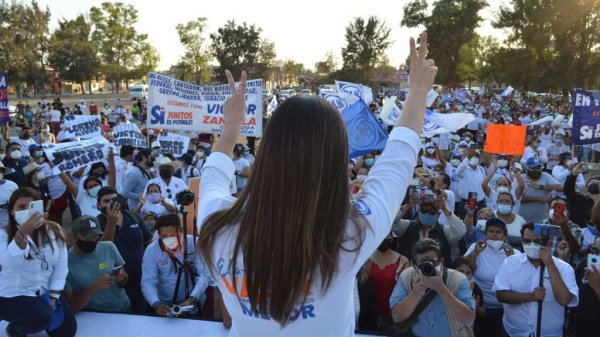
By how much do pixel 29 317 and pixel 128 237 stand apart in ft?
6.21

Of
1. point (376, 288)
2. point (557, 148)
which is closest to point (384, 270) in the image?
point (376, 288)

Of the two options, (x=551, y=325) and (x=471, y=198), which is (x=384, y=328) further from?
(x=471, y=198)

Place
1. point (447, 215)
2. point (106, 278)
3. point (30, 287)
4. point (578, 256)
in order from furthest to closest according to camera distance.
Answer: point (447, 215), point (578, 256), point (106, 278), point (30, 287)

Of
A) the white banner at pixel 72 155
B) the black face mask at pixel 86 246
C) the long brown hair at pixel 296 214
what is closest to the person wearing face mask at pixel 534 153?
the white banner at pixel 72 155

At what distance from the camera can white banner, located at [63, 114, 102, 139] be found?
11.1 metres

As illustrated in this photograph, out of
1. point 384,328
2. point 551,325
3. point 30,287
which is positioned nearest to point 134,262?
point 30,287

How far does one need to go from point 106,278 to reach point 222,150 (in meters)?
2.94

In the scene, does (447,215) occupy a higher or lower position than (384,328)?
higher

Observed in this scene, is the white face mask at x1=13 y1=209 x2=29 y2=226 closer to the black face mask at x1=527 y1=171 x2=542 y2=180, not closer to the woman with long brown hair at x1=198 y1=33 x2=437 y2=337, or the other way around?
the woman with long brown hair at x1=198 y1=33 x2=437 y2=337

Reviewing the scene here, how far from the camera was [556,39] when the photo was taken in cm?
3959

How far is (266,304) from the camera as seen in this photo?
4.40 feet

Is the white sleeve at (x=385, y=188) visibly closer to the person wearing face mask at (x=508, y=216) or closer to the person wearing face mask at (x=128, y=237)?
the person wearing face mask at (x=128, y=237)

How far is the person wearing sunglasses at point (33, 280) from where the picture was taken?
3484 millimetres

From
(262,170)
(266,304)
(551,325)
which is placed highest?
(262,170)
